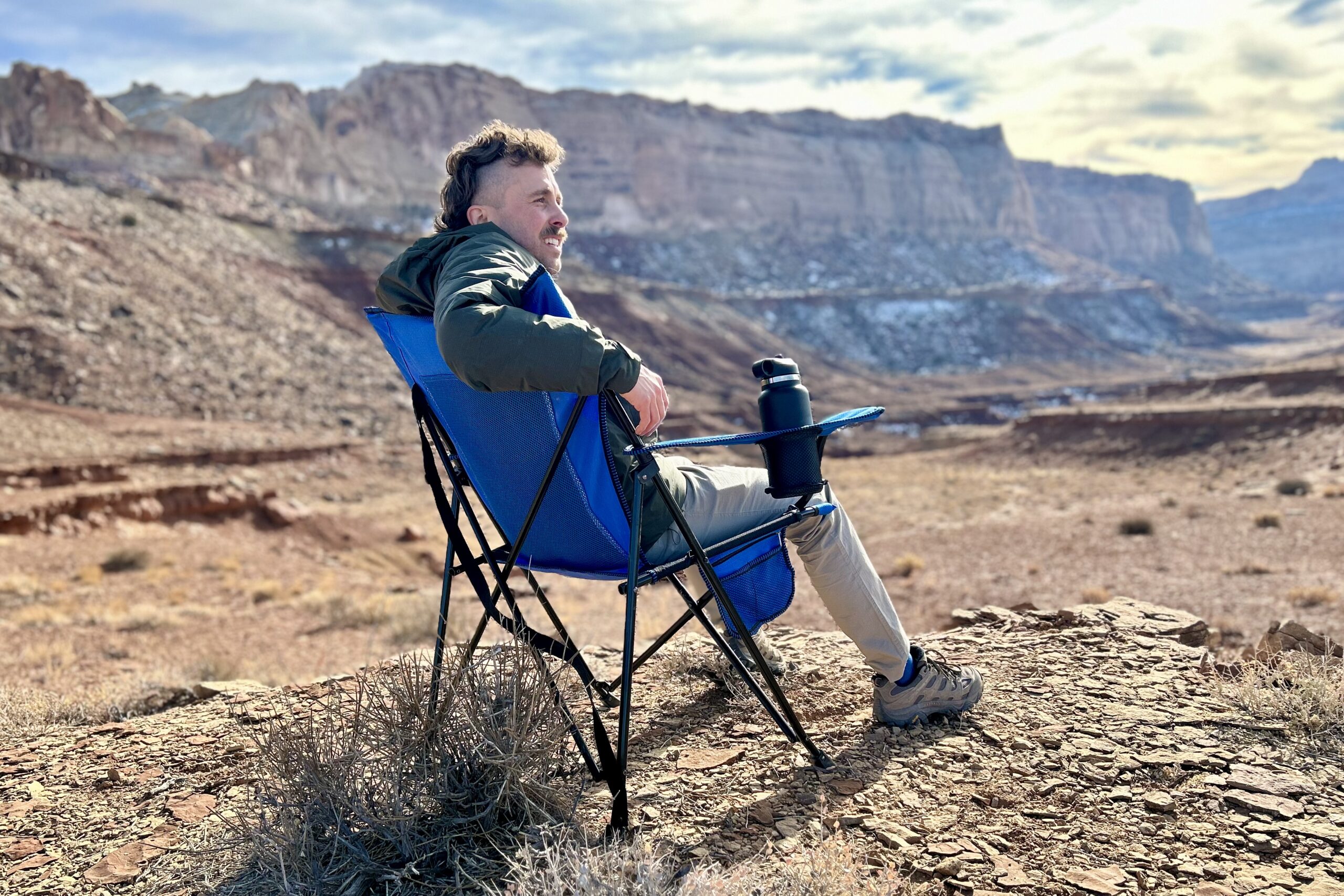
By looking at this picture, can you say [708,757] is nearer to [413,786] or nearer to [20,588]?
[413,786]

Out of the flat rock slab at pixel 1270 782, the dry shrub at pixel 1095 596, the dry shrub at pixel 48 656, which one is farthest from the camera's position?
the dry shrub at pixel 1095 596

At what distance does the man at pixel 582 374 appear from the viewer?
203 cm

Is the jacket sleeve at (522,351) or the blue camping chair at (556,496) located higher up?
the jacket sleeve at (522,351)

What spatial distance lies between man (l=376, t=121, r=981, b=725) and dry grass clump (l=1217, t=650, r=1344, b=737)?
2.86 ft

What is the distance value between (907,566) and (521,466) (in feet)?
37.2

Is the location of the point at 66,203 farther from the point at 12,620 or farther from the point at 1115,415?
the point at 1115,415

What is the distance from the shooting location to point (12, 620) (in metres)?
8.35

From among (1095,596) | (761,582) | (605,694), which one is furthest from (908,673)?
(1095,596)

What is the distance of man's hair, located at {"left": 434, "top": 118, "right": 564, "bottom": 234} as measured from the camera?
259 centimetres

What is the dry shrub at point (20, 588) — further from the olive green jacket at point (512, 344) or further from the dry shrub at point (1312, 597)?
the dry shrub at point (1312, 597)

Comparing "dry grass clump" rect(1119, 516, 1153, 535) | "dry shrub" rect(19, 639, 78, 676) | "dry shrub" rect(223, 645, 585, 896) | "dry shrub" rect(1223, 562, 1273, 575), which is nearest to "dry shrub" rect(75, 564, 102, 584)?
"dry shrub" rect(19, 639, 78, 676)

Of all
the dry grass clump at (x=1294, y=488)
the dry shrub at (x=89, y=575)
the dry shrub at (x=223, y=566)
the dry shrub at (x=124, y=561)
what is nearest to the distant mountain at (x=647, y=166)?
the dry shrub at (x=124, y=561)

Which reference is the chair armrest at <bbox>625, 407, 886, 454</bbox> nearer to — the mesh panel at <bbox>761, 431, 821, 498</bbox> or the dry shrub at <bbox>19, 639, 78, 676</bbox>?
the mesh panel at <bbox>761, 431, 821, 498</bbox>

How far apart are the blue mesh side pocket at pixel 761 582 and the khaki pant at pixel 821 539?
9 centimetres
